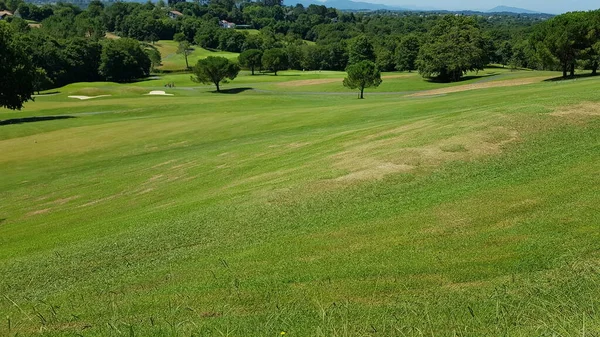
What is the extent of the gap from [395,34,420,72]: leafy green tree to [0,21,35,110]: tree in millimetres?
91522

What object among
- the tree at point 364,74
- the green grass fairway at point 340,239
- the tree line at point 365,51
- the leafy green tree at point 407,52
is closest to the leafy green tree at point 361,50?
the tree line at point 365,51

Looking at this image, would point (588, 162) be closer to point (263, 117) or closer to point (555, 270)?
point (555, 270)

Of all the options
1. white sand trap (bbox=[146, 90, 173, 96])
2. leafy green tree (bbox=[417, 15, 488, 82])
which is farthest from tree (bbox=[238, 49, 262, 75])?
leafy green tree (bbox=[417, 15, 488, 82])

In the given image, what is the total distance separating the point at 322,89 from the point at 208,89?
26.4 meters

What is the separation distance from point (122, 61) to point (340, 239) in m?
130

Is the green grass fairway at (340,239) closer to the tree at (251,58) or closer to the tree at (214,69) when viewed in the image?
the tree at (214,69)

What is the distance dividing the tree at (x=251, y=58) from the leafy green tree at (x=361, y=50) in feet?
90.1

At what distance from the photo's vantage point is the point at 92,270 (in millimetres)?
13188

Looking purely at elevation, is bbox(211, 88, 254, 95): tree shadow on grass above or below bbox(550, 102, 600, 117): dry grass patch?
above

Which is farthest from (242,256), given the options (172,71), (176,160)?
(172,71)

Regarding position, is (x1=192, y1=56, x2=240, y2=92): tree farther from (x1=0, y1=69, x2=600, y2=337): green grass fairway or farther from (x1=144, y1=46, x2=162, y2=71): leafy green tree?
(x1=0, y1=69, x2=600, y2=337): green grass fairway

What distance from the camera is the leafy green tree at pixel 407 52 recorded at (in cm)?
12619

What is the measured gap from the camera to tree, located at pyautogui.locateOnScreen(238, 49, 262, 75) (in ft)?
451

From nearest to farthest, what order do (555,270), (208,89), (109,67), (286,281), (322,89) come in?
(555,270), (286,281), (322,89), (208,89), (109,67)
